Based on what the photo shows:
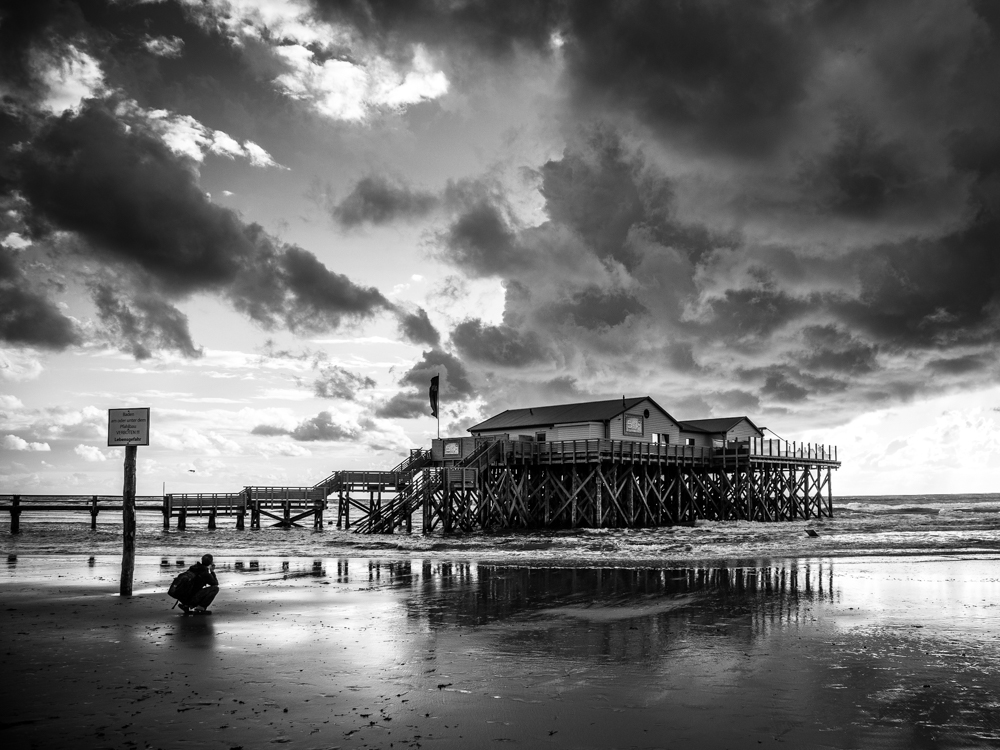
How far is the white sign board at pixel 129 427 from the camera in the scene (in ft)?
51.5

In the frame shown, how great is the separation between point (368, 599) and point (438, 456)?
27779mm

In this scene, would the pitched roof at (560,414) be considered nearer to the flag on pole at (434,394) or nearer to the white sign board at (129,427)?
the flag on pole at (434,394)

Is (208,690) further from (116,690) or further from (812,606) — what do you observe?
(812,606)

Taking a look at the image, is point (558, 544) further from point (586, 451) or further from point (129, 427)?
point (129, 427)

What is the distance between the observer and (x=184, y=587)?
13.5m

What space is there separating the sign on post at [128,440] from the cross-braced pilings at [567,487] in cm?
2373

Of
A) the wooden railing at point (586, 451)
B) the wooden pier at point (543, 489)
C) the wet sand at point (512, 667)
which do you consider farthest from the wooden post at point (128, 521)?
the wooden railing at point (586, 451)

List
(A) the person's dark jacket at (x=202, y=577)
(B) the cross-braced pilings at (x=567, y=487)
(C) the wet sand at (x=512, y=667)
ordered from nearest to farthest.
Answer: (C) the wet sand at (x=512, y=667) → (A) the person's dark jacket at (x=202, y=577) → (B) the cross-braced pilings at (x=567, y=487)

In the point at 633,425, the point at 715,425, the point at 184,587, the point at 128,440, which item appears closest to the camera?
the point at 184,587

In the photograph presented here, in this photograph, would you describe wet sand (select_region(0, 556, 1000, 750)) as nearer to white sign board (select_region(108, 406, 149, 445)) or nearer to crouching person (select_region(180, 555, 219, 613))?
crouching person (select_region(180, 555, 219, 613))

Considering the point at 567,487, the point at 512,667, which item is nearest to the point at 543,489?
the point at 567,487

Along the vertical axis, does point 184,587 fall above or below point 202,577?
below

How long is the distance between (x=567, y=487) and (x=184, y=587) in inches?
1307

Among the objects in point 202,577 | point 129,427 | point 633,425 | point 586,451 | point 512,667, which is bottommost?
point 512,667
